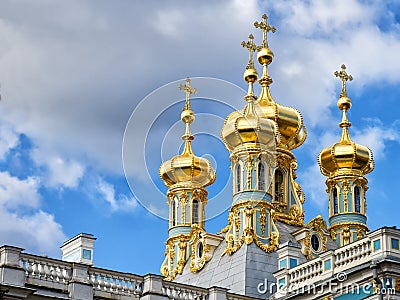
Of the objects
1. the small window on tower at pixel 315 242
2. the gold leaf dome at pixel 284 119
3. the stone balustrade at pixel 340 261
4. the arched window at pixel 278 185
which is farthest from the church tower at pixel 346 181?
the stone balustrade at pixel 340 261

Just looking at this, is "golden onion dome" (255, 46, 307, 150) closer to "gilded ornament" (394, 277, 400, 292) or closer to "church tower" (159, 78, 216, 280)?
"church tower" (159, 78, 216, 280)

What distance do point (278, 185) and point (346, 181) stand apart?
337cm

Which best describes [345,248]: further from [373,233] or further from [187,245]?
[187,245]

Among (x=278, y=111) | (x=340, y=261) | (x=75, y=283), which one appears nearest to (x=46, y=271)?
(x=75, y=283)

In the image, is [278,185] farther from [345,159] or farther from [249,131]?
[249,131]

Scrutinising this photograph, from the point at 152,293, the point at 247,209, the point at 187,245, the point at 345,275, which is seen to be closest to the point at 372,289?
the point at 345,275

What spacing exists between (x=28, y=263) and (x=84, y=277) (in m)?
1.93

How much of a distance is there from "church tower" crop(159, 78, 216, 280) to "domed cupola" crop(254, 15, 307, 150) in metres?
3.70

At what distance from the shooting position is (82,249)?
3831cm

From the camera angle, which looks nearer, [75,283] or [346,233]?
[75,283]

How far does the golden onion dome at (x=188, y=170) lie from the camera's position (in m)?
57.3

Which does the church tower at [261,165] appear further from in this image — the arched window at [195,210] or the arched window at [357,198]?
the arched window at [195,210]

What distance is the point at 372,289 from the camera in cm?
3622

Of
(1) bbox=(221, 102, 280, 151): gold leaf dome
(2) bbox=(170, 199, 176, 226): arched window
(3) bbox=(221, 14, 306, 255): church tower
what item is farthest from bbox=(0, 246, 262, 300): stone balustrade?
(2) bbox=(170, 199, 176, 226): arched window
